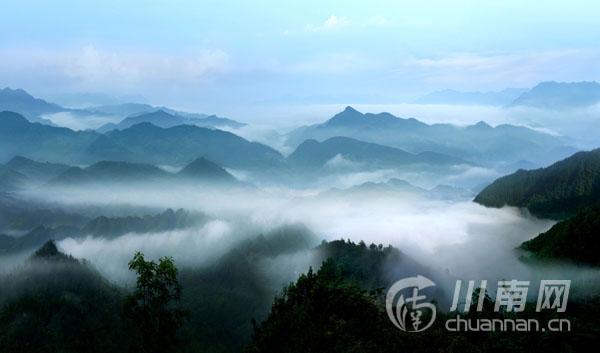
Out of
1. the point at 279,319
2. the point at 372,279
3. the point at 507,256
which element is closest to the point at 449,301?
the point at 372,279

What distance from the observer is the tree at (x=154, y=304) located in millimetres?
53344

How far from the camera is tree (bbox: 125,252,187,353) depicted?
5334cm

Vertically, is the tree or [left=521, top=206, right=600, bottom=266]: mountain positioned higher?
the tree

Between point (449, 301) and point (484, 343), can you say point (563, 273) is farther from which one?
point (484, 343)

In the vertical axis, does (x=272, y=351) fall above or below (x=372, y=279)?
above

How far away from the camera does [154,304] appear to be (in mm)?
54375

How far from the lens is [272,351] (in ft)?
206

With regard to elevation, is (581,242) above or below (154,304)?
below

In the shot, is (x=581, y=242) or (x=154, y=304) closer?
(x=154, y=304)

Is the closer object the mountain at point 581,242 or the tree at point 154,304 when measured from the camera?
the tree at point 154,304

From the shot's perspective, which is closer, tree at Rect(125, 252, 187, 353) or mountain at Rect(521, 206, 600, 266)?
tree at Rect(125, 252, 187, 353)

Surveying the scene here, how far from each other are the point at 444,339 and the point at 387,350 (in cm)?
507

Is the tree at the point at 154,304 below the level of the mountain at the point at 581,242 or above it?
above

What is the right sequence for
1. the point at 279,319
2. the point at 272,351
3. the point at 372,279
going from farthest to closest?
the point at 372,279
the point at 279,319
the point at 272,351
